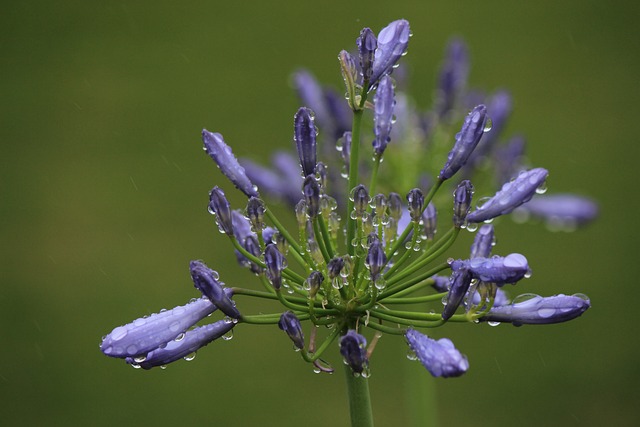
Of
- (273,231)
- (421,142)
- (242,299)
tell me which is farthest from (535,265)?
(273,231)

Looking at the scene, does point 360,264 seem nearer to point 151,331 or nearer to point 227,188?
point 151,331

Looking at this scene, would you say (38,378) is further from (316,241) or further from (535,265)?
(316,241)

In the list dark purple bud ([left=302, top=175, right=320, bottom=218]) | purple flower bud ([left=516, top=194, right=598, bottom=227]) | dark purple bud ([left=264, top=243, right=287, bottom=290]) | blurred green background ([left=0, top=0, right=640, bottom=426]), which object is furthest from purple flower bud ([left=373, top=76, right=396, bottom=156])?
purple flower bud ([left=516, top=194, right=598, bottom=227])

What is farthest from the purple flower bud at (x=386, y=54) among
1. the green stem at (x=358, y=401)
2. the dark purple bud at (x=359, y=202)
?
the green stem at (x=358, y=401)

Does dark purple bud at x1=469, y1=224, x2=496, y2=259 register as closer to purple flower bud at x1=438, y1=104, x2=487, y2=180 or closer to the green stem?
purple flower bud at x1=438, y1=104, x2=487, y2=180

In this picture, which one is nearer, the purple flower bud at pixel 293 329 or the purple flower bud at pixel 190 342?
the purple flower bud at pixel 293 329

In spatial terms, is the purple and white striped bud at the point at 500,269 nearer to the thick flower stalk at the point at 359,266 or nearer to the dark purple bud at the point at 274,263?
the thick flower stalk at the point at 359,266

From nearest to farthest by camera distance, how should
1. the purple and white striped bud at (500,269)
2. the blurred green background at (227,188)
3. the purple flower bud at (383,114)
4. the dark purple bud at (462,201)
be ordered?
1. the purple and white striped bud at (500,269)
2. the dark purple bud at (462,201)
3. the purple flower bud at (383,114)
4. the blurred green background at (227,188)
